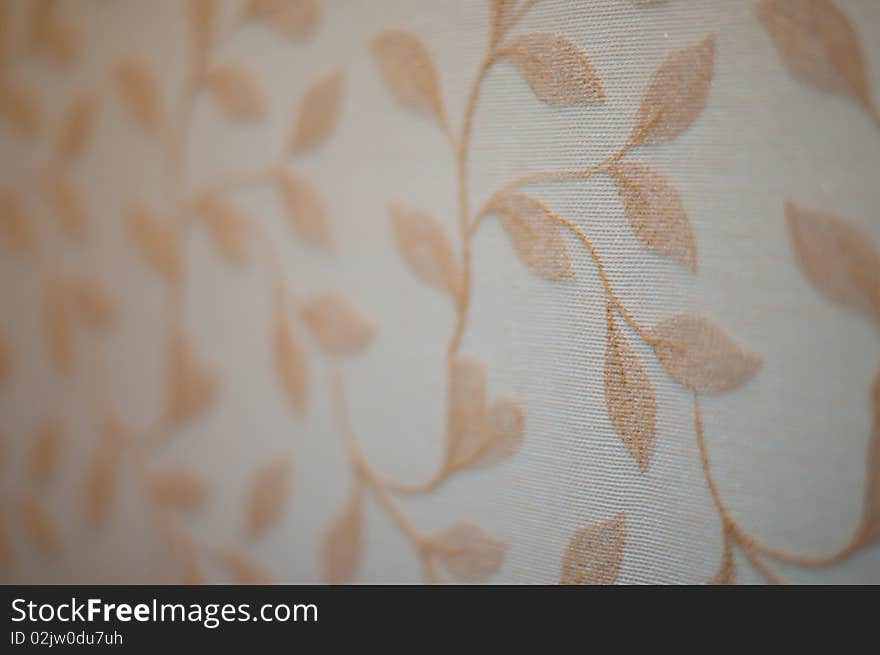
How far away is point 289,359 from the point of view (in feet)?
2.83

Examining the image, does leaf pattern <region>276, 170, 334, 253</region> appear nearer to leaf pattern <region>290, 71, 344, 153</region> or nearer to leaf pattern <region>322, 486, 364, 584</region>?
leaf pattern <region>290, 71, 344, 153</region>

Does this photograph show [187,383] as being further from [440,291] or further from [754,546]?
[754,546]

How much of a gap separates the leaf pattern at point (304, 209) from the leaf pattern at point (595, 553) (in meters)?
0.37

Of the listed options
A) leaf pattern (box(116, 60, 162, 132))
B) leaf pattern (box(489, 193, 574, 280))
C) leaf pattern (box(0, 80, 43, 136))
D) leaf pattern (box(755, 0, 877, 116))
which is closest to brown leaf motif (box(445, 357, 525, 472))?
leaf pattern (box(489, 193, 574, 280))

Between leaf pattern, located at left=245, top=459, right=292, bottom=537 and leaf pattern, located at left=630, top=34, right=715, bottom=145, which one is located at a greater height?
leaf pattern, located at left=630, top=34, right=715, bottom=145

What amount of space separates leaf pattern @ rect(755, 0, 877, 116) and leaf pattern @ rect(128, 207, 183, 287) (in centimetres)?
65

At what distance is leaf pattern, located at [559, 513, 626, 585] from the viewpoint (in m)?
0.67

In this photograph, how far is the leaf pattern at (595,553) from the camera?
2.21ft

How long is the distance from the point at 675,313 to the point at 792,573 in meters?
0.21

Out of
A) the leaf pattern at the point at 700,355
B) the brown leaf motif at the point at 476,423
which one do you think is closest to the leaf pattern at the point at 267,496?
the brown leaf motif at the point at 476,423

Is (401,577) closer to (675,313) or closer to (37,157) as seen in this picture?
(675,313)

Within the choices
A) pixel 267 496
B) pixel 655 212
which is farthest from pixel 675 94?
pixel 267 496

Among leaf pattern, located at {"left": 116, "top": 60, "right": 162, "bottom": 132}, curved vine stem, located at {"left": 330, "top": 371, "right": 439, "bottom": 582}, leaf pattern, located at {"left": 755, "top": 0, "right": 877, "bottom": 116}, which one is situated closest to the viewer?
leaf pattern, located at {"left": 755, "top": 0, "right": 877, "bottom": 116}

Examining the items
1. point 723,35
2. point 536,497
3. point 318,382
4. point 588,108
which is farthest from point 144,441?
point 723,35
